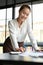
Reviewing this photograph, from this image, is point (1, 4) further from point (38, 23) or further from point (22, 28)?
point (22, 28)

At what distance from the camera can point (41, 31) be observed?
6664 millimetres

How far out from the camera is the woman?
2338mm

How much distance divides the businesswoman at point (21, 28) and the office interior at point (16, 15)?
12.1 feet

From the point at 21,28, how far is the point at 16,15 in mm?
4886

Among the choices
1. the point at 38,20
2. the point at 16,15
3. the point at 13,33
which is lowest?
the point at 13,33

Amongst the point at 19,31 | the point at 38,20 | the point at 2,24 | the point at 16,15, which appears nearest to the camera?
the point at 19,31

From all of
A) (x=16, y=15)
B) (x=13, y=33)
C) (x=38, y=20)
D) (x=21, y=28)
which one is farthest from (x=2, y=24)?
(x=13, y=33)

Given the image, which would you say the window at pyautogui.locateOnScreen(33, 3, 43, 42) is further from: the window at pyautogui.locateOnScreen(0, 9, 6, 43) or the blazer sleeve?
the blazer sleeve

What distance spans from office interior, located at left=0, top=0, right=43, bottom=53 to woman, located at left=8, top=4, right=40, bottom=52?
3.70m

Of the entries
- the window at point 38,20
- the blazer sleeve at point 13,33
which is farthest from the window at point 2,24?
the blazer sleeve at point 13,33

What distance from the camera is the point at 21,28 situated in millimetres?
2586

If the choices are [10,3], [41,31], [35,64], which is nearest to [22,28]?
[35,64]

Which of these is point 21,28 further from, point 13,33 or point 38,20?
point 38,20

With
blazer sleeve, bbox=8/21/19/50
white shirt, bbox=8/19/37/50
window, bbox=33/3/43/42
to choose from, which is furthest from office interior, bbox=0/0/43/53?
blazer sleeve, bbox=8/21/19/50
